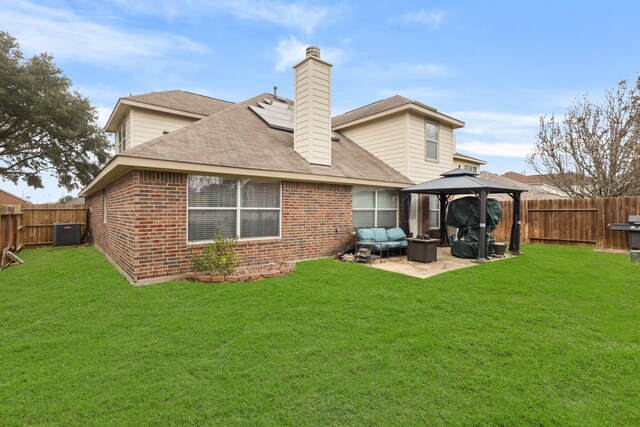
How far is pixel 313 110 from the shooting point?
9.25 metres

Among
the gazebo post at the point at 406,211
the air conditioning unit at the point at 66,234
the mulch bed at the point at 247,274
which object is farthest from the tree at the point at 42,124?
the gazebo post at the point at 406,211

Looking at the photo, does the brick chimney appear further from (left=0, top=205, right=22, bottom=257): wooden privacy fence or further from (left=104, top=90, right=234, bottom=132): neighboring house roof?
(left=0, top=205, right=22, bottom=257): wooden privacy fence

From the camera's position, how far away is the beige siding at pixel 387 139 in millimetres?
11438

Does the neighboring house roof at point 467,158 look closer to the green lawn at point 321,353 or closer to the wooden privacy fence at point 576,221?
the wooden privacy fence at point 576,221

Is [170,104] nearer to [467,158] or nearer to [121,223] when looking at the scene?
[121,223]

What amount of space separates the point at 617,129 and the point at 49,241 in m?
27.2

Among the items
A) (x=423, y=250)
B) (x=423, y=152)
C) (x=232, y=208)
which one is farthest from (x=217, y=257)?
(x=423, y=152)

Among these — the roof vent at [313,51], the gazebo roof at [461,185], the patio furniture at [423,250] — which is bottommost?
the patio furniture at [423,250]

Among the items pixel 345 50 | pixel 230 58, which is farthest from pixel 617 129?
pixel 230 58

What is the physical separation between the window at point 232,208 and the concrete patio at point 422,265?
3032 mm

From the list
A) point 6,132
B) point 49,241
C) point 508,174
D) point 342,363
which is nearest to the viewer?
point 342,363

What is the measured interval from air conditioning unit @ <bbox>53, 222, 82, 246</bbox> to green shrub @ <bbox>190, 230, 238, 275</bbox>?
9.62m

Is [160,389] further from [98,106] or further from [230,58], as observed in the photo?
[98,106]

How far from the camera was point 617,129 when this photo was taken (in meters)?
15.1
